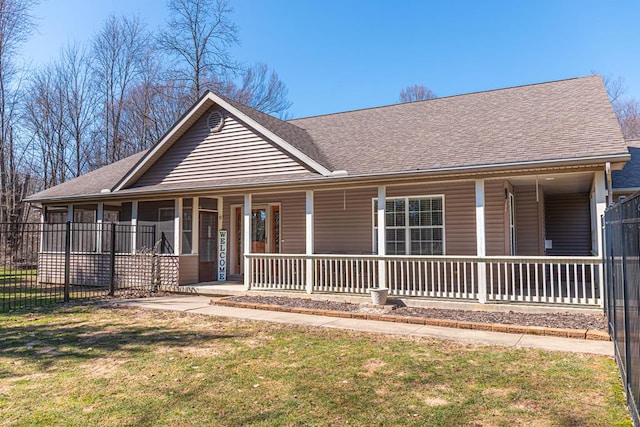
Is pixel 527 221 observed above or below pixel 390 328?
above

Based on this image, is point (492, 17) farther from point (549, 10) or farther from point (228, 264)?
point (228, 264)

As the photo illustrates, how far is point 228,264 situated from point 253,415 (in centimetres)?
1040

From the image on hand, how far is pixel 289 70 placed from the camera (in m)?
29.2

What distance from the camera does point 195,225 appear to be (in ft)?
40.8

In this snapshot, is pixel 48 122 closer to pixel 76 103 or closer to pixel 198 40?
pixel 76 103

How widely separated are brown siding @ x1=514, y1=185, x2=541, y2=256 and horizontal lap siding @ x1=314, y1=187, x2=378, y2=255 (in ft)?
13.0

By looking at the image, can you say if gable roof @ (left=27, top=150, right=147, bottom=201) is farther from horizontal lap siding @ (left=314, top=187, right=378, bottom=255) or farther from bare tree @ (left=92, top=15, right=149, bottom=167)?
bare tree @ (left=92, top=15, right=149, bottom=167)

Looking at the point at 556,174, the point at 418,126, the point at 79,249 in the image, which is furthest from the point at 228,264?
the point at 556,174

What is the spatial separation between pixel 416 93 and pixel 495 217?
28427 mm

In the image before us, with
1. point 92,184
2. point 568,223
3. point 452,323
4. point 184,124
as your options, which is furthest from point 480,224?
point 92,184

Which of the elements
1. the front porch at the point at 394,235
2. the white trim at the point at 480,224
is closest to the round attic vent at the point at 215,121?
the front porch at the point at 394,235

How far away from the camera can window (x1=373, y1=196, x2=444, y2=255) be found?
34.3ft

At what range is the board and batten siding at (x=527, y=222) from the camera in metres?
11.2

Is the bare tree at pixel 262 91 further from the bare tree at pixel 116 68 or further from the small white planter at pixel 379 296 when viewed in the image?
the small white planter at pixel 379 296
